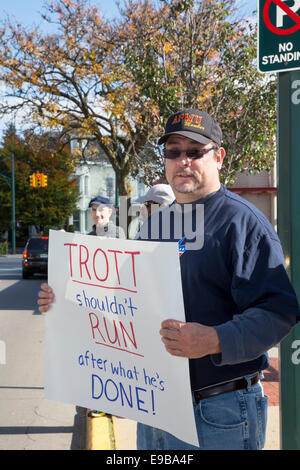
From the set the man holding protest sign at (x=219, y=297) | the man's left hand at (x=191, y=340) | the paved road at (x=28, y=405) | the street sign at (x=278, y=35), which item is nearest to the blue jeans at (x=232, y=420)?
the man holding protest sign at (x=219, y=297)

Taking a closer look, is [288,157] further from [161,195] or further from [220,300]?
[161,195]

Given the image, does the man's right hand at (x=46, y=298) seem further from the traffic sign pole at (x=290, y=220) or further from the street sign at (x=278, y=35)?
the street sign at (x=278, y=35)

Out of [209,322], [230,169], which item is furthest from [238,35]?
[209,322]

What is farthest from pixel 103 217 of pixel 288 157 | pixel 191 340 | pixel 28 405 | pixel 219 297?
pixel 191 340

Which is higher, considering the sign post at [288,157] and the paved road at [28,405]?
the sign post at [288,157]

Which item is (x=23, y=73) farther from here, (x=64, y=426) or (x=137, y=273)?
(x=137, y=273)

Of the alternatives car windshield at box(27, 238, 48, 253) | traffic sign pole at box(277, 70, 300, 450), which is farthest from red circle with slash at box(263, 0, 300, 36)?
car windshield at box(27, 238, 48, 253)

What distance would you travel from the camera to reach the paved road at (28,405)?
176 inches

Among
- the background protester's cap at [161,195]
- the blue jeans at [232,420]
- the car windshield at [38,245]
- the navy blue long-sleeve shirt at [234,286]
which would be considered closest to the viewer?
the navy blue long-sleeve shirt at [234,286]

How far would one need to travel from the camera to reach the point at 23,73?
1902 cm

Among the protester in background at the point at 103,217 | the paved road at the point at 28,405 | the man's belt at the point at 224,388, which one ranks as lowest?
the paved road at the point at 28,405

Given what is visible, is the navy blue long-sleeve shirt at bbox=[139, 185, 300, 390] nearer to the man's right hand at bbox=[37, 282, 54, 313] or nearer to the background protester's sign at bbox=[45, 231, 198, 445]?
the background protester's sign at bbox=[45, 231, 198, 445]

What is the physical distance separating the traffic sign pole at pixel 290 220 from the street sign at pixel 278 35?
0.07 metres
